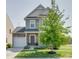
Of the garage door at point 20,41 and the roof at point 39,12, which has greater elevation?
the roof at point 39,12

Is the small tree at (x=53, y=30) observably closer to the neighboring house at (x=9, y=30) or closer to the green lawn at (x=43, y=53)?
the green lawn at (x=43, y=53)

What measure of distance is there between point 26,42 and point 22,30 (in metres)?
0.14

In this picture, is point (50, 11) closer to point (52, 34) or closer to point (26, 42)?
point (52, 34)

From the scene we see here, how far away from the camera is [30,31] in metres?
1.85

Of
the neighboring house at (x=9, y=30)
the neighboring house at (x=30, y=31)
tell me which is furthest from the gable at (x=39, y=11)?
the neighboring house at (x=9, y=30)

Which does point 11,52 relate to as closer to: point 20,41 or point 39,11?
point 20,41

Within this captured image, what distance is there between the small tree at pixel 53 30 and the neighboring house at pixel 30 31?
55 mm

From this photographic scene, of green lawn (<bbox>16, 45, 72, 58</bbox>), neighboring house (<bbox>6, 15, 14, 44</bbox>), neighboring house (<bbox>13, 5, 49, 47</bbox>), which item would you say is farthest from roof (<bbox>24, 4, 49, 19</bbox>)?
green lawn (<bbox>16, 45, 72, 58</bbox>)

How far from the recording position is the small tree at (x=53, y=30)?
6.02ft

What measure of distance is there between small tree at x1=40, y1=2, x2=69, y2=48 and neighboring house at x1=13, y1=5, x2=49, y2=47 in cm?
5

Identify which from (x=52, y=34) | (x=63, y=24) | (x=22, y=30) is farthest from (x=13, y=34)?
(x=63, y=24)

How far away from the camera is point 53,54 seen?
1824mm

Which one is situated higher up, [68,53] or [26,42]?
[26,42]
